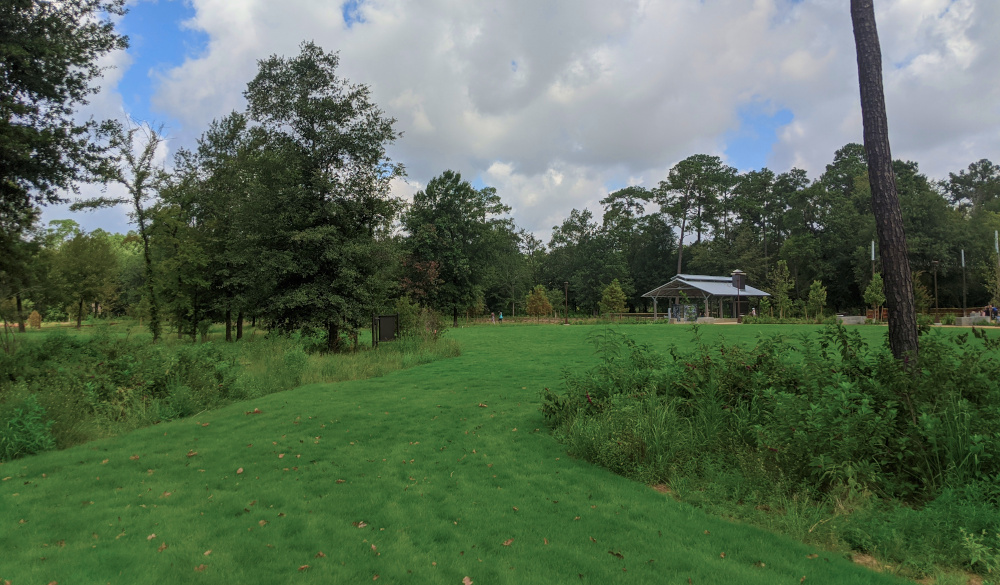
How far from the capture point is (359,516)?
3.95m

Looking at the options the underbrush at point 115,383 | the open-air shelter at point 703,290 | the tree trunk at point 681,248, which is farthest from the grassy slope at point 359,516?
the tree trunk at point 681,248

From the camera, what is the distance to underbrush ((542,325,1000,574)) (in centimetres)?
354

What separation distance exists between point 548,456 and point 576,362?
292 inches

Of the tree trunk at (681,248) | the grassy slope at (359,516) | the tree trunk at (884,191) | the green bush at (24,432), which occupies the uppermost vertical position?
the tree trunk at (681,248)

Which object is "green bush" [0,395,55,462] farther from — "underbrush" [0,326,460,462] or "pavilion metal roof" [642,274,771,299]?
"pavilion metal roof" [642,274,771,299]

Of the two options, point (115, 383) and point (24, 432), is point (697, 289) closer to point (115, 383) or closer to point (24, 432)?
point (115, 383)

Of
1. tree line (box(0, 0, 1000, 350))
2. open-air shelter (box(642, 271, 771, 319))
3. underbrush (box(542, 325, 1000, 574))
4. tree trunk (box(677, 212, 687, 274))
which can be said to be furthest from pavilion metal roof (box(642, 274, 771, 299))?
underbrush (box(542, 325, 1000, 574))

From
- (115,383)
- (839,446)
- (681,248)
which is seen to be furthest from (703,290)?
(115,383)

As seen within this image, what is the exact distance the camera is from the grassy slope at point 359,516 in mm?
3096

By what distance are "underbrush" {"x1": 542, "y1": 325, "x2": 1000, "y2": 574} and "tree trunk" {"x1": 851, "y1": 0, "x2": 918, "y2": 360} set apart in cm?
28

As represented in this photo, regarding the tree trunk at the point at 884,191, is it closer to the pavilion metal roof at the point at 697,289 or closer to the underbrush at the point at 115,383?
the underbrush at the point at 115,383

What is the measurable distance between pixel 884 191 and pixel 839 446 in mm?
3093

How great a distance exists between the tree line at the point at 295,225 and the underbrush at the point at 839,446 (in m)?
6.67

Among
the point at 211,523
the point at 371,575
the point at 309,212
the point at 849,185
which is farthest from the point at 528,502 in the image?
the point at 849,185
